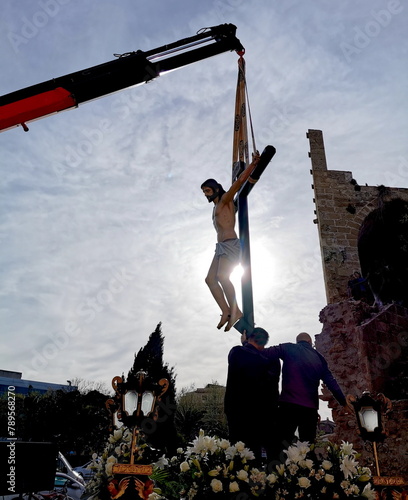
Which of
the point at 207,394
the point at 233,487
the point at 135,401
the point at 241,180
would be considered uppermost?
the point at 241,180

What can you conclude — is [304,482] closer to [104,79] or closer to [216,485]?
[216,485]

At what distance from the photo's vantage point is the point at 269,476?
11.8 ft

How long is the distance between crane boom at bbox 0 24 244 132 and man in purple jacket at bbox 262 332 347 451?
5.31 m

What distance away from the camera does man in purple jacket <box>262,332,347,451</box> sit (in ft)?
15.0

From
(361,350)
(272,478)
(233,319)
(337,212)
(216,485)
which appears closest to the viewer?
(216,485)

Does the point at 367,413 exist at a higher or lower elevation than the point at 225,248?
lower

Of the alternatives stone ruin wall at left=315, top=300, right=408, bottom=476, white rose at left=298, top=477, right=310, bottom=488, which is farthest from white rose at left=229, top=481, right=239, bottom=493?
stone ruin wall at left=315, top=300, right=408, bottom=476

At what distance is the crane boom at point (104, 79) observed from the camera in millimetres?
6867

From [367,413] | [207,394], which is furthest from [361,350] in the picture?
[207,394]

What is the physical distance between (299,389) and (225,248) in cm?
191

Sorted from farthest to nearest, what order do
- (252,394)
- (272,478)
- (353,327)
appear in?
(353,327) → (252,394) → (272,478)

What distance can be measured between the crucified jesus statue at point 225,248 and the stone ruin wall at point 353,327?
5876 millimetres

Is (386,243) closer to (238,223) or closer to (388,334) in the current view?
(388,334)

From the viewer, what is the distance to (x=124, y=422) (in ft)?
17.4
